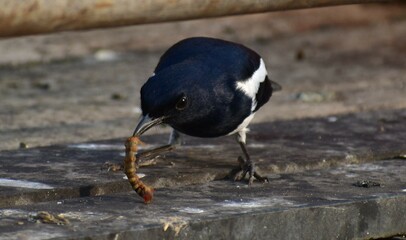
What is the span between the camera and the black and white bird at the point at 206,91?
480 centimetres

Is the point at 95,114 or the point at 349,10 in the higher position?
the point at 95,114

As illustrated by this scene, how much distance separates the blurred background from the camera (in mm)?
7117

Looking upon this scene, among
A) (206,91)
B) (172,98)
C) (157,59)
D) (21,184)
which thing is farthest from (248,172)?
(157,59)

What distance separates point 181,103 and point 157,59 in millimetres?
4127

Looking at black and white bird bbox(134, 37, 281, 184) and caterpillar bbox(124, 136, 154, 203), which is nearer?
caterpillar bbox(124, 136, 154, 203)

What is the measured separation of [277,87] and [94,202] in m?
1.80

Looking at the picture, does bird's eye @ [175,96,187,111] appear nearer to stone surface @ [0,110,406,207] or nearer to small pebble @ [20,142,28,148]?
stone surface @ [0,110,406,207]

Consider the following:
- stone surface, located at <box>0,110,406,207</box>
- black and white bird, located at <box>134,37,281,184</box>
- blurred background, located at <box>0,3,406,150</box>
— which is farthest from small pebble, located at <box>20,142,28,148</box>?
black and white bird, located at <box>134,37,281,184</box>

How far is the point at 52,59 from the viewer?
893 cm

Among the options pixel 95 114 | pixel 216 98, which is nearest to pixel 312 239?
pixel 216 98

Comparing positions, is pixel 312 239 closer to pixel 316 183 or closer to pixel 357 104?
pixel 316 183

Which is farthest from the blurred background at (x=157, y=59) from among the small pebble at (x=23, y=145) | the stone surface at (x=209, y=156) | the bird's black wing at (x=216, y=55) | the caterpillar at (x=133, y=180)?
the caterpillar at (x=133, y=180)

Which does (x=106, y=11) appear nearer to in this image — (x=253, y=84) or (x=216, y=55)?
(x=216, y=55)

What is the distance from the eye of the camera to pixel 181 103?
4898 mm
